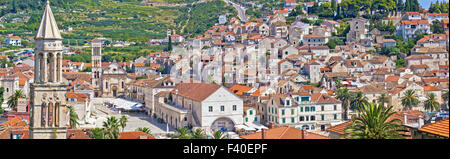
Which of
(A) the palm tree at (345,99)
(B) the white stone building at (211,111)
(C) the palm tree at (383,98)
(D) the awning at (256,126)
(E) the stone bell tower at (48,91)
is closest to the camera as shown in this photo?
(E) the stone bell tower at (48,91)

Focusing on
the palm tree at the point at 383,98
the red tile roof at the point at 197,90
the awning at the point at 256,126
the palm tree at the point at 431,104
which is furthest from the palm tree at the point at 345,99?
the red tile roof at the point at 197,90

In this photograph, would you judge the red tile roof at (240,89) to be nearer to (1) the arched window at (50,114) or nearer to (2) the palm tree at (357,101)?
(2) the palm tree at (357,101)

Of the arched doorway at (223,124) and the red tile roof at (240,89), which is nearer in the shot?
the arched doorway at (223,124)

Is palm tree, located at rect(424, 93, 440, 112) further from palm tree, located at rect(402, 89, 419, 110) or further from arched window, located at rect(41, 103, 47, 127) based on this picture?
arched window, located at rect(41, 103, 47, 127)

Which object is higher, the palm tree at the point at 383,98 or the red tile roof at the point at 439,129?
the red tile roof at the point at 439,129

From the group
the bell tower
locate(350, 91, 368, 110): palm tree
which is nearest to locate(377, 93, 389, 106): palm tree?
locate(350, 91, 368, 110): palm tree

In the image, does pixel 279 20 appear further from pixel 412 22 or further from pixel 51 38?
pixel 51 38
